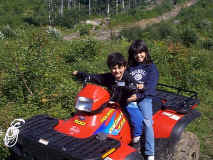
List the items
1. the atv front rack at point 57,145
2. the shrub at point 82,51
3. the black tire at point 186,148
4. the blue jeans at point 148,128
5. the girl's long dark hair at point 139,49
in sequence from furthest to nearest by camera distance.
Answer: the shrub at point 82,51
the black tire at point 186,148
the girl's long dark hair at point 139,49
the blue jeans at point 148,128
the atv front rack at point 57,145

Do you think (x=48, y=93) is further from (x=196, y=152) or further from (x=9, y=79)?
(x=196, y=152)

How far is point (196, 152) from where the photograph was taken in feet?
13.5

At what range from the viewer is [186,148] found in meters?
3.96

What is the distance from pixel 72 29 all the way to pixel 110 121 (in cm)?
1577

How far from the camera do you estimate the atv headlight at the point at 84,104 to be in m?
3.02

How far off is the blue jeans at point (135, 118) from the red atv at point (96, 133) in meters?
0.07

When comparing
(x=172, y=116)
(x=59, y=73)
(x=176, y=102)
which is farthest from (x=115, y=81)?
(x=59, y=73)

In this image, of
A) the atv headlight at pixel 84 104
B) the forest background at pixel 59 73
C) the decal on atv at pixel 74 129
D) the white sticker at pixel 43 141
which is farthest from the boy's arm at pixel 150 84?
the forest background at pixel 59 73

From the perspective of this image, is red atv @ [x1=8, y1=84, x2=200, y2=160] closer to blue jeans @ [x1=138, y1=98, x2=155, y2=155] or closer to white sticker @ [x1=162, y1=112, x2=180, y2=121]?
white sticker @ [x1=162, y1=112, x2=180, y2=121]

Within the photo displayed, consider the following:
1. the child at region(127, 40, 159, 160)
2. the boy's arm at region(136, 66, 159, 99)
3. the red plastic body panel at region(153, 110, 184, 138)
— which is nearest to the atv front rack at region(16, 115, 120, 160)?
the child at region(127, 40, 159, 160)

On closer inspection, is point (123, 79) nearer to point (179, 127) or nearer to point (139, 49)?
point (139, 49)

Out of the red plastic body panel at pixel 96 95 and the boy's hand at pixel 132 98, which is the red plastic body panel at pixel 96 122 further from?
the boy's hand at pixel 132 98

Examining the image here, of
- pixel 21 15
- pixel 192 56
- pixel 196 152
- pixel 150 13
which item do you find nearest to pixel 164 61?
pixel 192 56

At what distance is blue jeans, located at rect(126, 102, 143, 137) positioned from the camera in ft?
11.0
